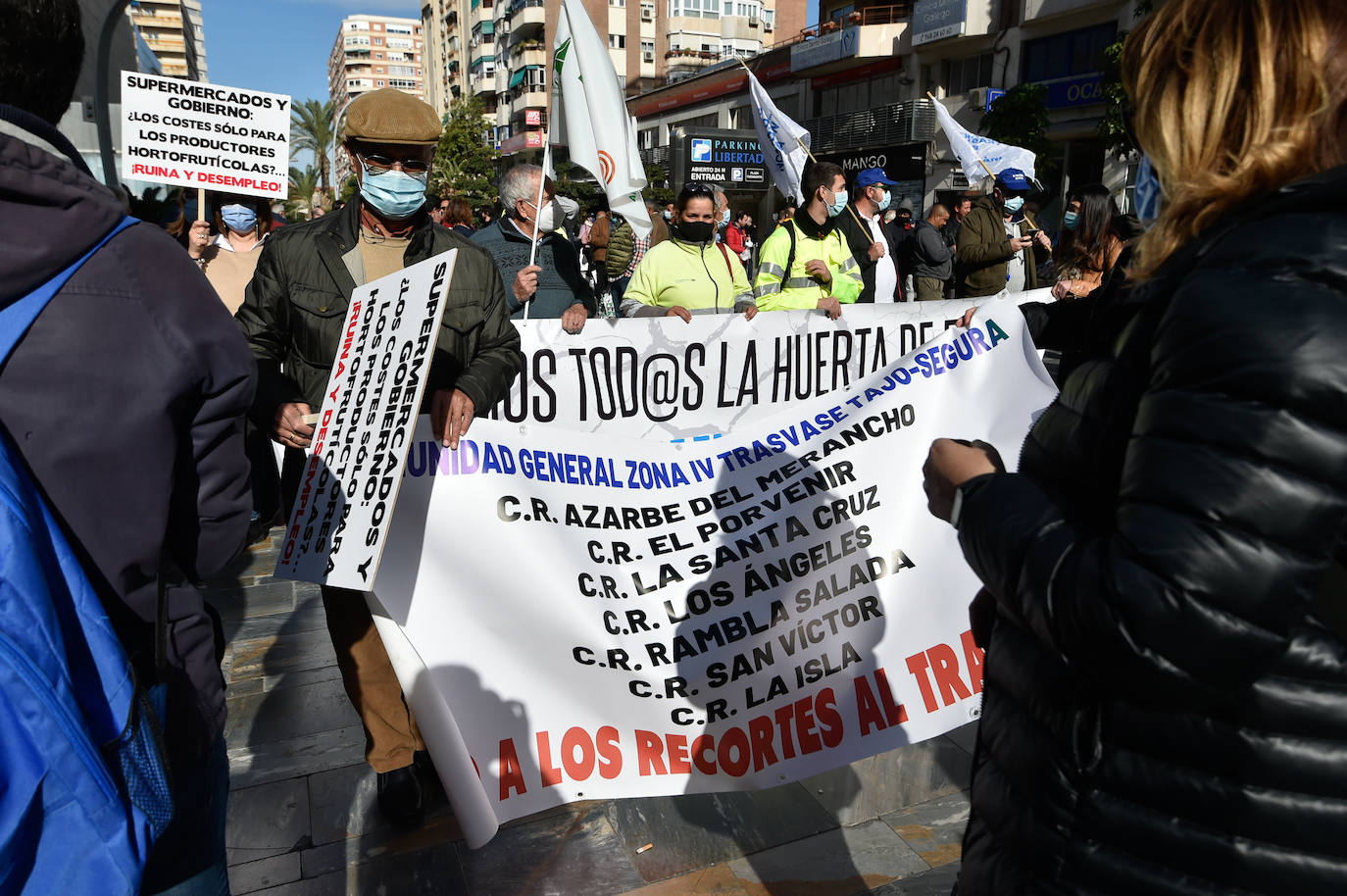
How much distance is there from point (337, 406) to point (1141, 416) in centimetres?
196

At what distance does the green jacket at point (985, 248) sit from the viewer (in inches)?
300

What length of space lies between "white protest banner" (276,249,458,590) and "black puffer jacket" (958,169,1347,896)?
1.37m

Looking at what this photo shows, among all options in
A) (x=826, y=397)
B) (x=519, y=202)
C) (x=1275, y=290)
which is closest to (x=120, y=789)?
(x=1275, y=290)

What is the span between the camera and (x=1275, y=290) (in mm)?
897

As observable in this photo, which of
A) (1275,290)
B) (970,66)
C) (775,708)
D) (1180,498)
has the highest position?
(970,66)

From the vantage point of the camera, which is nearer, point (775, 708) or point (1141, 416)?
point (1141, 416)

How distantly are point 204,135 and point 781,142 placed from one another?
3.90 meters

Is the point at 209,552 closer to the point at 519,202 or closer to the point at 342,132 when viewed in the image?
the point at 342,132

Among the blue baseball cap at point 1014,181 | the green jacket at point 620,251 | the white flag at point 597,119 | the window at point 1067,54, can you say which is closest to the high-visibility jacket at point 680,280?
the white flag at point 597,119

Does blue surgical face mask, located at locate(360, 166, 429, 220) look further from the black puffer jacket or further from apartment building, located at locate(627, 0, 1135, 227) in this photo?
apartment building, located at locate(627, 0, 1135, 227)

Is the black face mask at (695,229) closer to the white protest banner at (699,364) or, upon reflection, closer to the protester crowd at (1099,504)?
the white protest banner at (699,364)

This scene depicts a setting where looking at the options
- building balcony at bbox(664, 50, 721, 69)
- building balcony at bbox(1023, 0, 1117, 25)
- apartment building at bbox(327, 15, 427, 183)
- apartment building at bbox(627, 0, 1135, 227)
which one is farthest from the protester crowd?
apartment building at bbox(327, 15, 427, 183)

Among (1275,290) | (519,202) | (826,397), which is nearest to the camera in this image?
(1275,290)

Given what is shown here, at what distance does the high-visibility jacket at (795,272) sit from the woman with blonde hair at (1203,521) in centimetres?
438
